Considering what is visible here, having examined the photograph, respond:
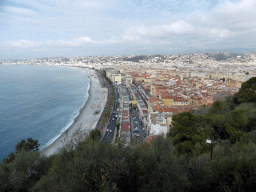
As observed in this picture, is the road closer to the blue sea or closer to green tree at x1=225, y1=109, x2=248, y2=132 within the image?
the blue sea

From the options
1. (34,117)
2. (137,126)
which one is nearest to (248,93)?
(137,126)

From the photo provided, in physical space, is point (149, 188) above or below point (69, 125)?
above

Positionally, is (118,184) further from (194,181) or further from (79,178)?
(194,181)

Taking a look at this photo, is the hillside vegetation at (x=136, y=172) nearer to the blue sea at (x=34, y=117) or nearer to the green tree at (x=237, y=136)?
the green tree at (x=237, y=136)

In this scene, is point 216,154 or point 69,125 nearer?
point 216,154

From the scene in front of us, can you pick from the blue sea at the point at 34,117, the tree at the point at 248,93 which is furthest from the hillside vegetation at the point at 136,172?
the blue sea at the point at 34,117

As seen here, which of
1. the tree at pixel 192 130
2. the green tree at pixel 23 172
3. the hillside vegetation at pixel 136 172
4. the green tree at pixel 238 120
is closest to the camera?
the hillside vegetation at pixel 136 172

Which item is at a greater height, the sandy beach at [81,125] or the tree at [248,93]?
the tree at [248,93]

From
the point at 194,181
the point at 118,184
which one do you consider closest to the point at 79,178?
the point at 118,184

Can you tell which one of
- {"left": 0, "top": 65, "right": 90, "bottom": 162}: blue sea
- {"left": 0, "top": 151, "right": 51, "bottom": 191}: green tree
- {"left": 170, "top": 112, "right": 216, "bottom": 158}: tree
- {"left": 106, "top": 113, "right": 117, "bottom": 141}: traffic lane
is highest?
{"left": 170, "top": 112, "right": 216, "bottom": 158}: tree

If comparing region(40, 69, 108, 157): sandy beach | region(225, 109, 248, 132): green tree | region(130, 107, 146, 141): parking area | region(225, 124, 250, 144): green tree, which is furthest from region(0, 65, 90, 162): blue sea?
region(225, 109, 248, 132): green tree

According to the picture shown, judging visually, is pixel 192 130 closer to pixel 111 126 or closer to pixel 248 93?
pixel 248 93
